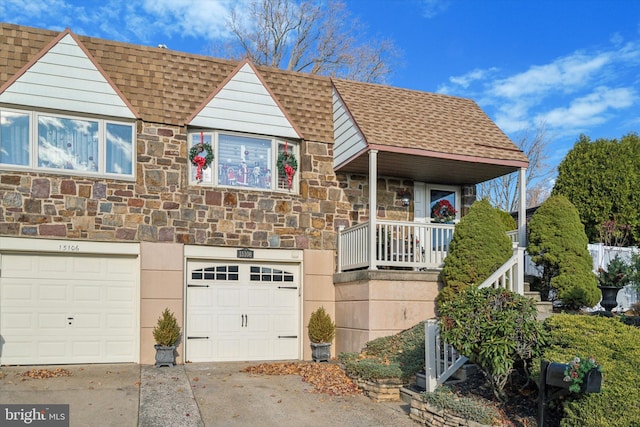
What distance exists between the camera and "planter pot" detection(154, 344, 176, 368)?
1057 cm

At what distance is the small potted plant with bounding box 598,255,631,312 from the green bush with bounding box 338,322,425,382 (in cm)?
378

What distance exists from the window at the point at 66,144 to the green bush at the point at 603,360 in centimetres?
784

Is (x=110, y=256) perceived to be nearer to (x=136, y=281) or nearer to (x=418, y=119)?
(x=136, y=281)

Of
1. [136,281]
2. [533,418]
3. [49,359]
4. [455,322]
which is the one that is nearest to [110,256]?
[136,281]

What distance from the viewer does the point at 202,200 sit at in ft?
37.8

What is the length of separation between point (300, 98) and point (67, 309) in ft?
20.3

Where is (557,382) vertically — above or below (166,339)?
above

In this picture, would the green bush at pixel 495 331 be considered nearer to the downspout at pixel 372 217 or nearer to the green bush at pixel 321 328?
the downspout at pixel 372 217

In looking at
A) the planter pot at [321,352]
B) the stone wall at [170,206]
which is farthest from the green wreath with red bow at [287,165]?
the planter pot at [321,352]

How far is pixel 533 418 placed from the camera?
262 inches

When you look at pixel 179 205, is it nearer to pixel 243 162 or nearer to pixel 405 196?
pixel 243 162

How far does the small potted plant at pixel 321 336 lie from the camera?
11.7 metres

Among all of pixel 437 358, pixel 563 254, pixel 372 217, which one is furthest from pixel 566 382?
pixel 372 217

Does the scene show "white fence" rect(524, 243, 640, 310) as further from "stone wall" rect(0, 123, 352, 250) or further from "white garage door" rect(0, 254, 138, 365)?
"white garage door" rect(0, 254, 138, 365)
